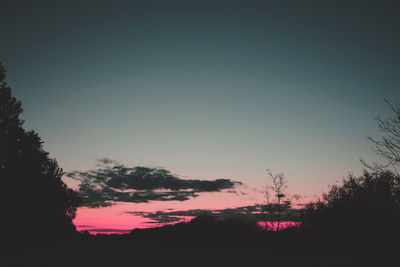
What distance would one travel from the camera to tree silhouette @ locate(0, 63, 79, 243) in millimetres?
22062

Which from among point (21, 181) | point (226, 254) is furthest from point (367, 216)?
point (21, 181)

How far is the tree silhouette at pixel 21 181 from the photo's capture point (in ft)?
72.4

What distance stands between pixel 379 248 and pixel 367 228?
6234 millimetres

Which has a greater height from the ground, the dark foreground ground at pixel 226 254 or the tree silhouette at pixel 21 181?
the tree silhouette at pixel 21 181

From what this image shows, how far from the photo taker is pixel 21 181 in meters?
23.2

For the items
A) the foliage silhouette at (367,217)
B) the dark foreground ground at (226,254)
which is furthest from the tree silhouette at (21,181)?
the foliage silhouette at (367,217)

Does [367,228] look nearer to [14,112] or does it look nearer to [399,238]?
[399,238]

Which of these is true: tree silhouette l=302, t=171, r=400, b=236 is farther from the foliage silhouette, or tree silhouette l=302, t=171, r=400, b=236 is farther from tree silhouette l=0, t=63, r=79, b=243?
tree silhouette l=0, t=63, r=79, b=243

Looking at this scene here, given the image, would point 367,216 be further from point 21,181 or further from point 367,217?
point 21,181

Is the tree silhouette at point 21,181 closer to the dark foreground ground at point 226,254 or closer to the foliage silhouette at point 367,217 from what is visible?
the dark foreground ground at point 226,254

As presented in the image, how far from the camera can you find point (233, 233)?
94.8 feet

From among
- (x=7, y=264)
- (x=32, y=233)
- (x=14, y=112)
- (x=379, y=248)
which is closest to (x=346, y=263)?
(x=379, y=248)

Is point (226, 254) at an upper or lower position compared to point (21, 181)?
lower

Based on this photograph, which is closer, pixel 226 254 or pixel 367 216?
pixel 226 254
